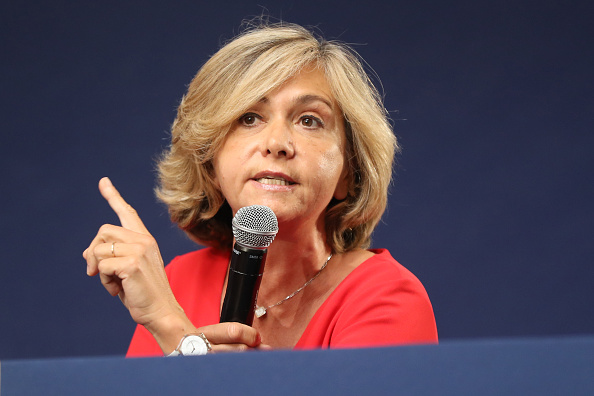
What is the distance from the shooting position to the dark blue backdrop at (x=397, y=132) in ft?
7.77

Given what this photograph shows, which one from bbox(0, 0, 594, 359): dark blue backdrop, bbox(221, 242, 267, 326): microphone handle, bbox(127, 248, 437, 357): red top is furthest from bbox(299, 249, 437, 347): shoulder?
bbox(0, 0, 594, 359): dark blue backdrop

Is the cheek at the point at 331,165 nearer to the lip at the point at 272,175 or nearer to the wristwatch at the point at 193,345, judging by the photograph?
the lip at the point at 272,175

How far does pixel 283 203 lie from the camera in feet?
4.41

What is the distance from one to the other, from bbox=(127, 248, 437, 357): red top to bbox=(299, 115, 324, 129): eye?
12.5 inches

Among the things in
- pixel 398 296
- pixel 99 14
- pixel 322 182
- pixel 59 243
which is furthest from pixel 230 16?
pixel 398 296

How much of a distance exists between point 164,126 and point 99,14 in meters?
0.44

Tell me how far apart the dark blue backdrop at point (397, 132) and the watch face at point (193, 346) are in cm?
133

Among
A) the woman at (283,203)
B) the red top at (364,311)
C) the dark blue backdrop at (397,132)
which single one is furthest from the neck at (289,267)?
the dark blue backdrop at (397,132)

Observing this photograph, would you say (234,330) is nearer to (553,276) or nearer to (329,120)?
(329,120)

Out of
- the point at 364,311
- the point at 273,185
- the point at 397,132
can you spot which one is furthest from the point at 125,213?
the point at 397,132

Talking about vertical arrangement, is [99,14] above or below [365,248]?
above

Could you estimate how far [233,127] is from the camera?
1439mm

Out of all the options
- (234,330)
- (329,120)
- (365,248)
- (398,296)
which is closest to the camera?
(234,330)

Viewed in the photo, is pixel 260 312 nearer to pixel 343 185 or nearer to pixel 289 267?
pixel 289 267
